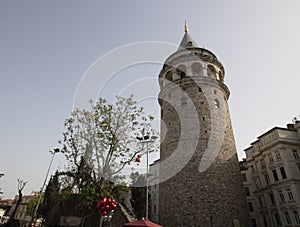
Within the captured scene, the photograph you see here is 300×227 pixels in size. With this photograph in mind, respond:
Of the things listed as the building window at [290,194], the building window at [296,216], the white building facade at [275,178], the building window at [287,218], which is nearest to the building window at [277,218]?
the white building facade at [275,178]

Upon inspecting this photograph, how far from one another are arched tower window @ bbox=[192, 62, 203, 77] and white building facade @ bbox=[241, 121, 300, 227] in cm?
1119

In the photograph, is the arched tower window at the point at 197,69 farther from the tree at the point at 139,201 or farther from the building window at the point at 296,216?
the tree at the point at 139,201

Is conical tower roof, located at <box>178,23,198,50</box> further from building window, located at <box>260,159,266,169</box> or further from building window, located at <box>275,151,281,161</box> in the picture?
building window, located at <box>260,159,266,169</box>

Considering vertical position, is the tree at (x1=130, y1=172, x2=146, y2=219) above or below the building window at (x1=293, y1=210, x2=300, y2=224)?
above

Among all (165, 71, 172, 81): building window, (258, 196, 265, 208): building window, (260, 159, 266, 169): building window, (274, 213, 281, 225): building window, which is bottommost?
(274, 213, 281, 225): building window

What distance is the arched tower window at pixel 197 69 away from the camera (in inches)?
948

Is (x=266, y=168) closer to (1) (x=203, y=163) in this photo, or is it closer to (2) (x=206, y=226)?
(1) (x=203, y=163)

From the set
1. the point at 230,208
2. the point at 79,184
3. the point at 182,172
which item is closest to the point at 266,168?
the point at 230,208

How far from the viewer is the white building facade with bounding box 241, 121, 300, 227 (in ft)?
71.9

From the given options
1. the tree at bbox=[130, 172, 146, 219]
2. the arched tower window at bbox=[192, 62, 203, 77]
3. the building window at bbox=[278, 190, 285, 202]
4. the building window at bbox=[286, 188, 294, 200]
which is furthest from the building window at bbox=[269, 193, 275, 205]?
the tree at bbox=[130, 172, 146, 219]

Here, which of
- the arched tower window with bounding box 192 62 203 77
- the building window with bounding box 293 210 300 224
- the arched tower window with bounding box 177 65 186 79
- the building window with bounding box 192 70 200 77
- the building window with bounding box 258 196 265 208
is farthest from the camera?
the building window with bounding box 258 196 265 208

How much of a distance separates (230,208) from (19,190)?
21212mm

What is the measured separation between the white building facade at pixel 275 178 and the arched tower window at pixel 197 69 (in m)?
11.2

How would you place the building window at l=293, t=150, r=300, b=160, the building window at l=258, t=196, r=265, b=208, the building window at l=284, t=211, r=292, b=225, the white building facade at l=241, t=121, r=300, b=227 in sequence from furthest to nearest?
the building window at l=258, t=196, r=265, b=208
the building window at l=293, t=150, r=300, b=160
the white building facade at l=241, t=121, r=300, b=227
the building window at l=284, t=211, r=292, b=225
